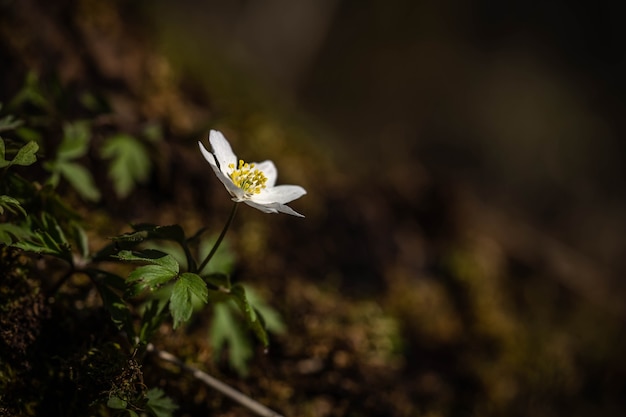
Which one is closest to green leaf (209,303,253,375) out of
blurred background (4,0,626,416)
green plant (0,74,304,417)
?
green plant (0,74,304,417)

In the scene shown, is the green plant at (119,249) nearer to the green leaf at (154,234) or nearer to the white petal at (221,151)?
the green leaf at (154,234)

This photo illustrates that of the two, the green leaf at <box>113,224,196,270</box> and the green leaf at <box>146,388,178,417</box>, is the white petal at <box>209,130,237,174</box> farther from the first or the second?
the green leaf at <box>146,388,178,417</box>

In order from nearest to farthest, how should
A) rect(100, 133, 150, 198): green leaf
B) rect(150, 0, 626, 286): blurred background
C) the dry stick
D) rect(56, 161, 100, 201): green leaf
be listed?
the dry stick, rect(56, 161, 100, 201): green leaf, rect(100, 133, 150, 198): green leaf, rect(150, 0, 626, 286): blurred background

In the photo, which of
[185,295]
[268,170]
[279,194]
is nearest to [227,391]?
[185,295]

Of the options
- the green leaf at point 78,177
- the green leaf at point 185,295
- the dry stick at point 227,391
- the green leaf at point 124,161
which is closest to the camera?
the green leaf at point 185,295

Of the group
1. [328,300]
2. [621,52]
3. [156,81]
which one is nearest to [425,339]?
[328,300]

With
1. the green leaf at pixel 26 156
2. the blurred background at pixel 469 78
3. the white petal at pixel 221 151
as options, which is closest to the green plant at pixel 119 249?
the green leaf at pixel 26 156

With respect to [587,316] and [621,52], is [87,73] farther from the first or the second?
[621,52]
